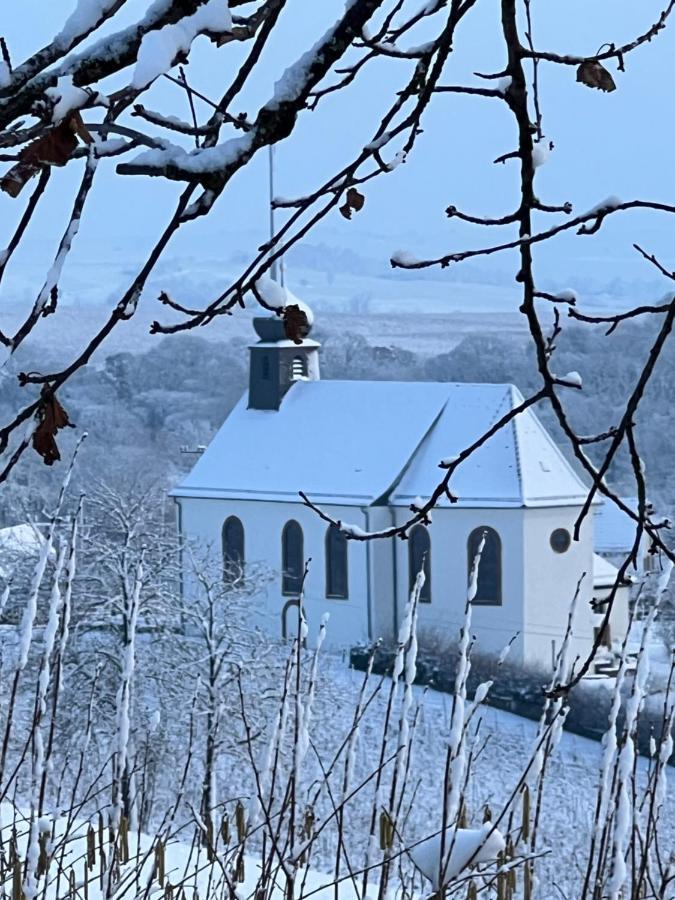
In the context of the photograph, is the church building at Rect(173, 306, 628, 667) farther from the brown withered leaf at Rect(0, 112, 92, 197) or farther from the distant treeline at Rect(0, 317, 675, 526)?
the brown withered leaf at Rect(0, 112, 92, 197)

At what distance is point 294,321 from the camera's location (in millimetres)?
1493

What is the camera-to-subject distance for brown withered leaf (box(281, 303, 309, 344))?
148cm

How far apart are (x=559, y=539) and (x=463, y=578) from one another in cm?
186

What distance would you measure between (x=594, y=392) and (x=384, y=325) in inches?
1055

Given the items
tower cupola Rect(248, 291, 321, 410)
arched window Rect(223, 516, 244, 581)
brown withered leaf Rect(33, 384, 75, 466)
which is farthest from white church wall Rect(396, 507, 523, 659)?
brown withered leaf Rect(33, 384, 75, 466)

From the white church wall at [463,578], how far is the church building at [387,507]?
0.02 meters

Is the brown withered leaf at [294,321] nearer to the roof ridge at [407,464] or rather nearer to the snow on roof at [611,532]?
the roof ridge at [407,464]

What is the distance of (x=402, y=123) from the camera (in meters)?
1.59

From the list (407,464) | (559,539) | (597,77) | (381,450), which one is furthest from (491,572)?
(597,77)

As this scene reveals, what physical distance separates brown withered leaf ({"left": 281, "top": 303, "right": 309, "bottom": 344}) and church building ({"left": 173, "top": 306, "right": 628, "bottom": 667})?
23.6m

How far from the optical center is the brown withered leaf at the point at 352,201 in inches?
67.6

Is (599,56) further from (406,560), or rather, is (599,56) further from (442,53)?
(406,560)

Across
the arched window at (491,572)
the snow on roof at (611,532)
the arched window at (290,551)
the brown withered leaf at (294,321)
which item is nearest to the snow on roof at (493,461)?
the arched window at (491,572)

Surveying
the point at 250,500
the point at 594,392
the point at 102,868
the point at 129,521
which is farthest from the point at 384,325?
the point at 102,868
